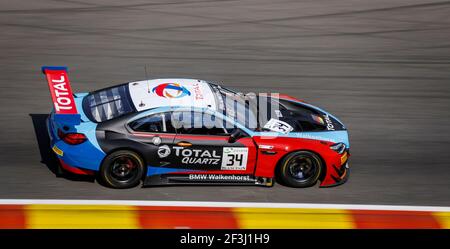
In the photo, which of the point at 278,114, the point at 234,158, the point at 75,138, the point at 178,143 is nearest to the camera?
the point at 75,138

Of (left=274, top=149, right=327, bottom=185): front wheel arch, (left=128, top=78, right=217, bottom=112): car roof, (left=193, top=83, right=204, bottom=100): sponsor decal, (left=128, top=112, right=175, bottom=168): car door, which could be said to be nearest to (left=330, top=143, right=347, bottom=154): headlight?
(left=274, top=149, right=327, bottom=185): front wheel arch

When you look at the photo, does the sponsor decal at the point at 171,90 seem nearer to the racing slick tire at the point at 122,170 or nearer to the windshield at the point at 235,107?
the windshield at the point at 235,107

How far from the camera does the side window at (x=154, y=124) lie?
8711mm

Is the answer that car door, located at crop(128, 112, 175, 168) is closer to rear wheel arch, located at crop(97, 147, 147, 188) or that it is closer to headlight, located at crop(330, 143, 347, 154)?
rear wheel arch, located at crop(97, 147, 147, 188)

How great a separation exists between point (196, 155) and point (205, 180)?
1.23 feet

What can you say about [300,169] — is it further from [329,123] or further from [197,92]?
[197,92]

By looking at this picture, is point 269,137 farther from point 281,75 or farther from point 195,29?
point 195,29

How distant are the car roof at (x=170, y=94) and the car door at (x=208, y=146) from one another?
201 millimetres

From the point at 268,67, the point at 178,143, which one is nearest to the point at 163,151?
the point at 178,143

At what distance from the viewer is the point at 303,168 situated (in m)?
9.05

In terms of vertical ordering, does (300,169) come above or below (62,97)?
below

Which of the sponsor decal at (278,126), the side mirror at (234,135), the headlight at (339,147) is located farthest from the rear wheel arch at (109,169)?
the headlight at (339,147)
